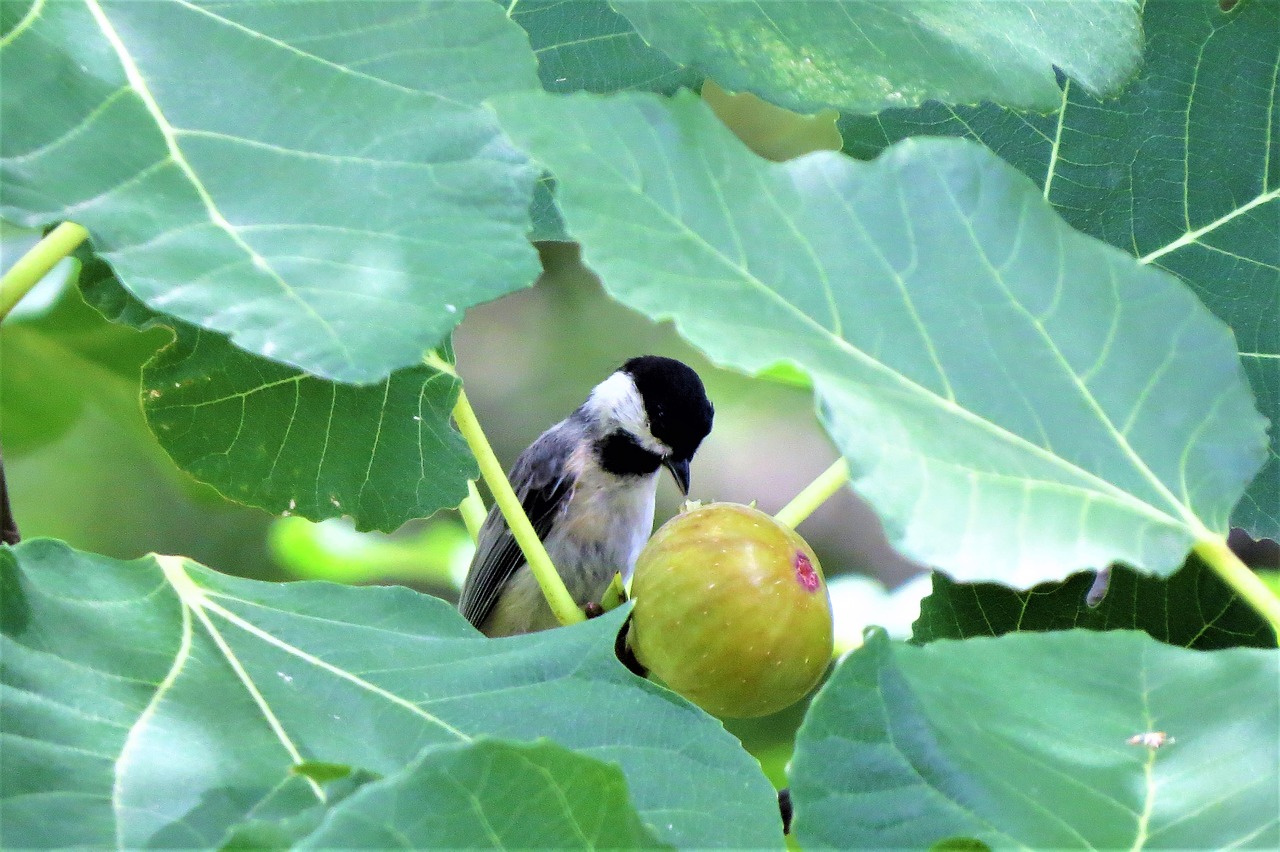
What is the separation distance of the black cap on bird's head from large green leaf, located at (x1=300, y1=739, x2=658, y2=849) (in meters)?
2.38

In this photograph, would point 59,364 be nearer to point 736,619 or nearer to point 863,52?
point 736,619

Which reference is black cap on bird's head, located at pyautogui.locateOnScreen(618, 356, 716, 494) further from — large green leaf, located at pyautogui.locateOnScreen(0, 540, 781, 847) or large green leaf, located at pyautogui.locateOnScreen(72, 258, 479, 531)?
large green leaf, located at pyautogui.locateOnScreen(0, 540, 781, 847)

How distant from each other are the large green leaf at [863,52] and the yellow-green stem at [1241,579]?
1.30ft

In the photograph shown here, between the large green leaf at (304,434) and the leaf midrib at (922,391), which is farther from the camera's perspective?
the large green leaf at (304,434)

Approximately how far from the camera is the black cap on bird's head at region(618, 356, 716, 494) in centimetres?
301

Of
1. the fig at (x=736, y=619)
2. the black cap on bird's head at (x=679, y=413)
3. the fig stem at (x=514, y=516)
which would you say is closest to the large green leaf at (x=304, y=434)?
the fig stem at (x=514, y=516)

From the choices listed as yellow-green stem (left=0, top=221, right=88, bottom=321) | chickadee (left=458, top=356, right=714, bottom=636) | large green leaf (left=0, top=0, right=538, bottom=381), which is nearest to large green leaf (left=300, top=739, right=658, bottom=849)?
large green leaf (left=0, top=0, right=538, bottom=381)

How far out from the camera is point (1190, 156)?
1204mm

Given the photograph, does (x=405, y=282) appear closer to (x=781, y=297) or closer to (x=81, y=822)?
(x=781, y=297)

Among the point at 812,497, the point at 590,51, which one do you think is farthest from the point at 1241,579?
the point at 590,51

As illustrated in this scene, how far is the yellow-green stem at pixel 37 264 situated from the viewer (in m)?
0.92

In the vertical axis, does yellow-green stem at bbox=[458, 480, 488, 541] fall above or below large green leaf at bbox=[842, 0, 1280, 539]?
below

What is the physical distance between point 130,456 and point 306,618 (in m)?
2.20

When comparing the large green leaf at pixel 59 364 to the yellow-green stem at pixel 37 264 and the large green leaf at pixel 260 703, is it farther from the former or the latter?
the large green leaf at pixel 260 703
